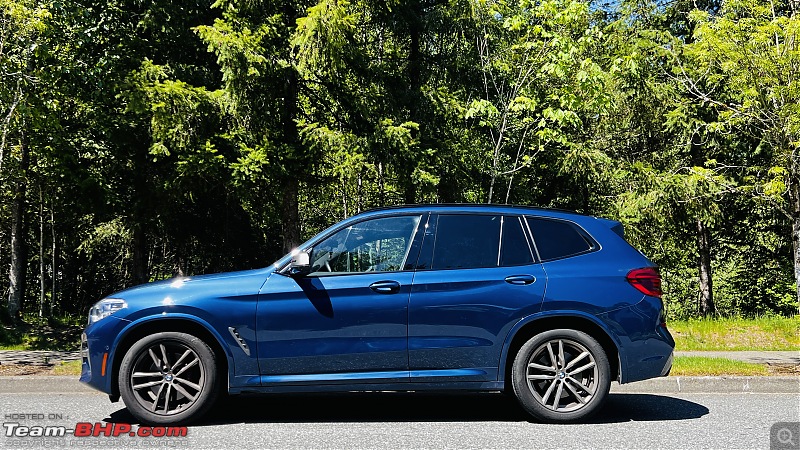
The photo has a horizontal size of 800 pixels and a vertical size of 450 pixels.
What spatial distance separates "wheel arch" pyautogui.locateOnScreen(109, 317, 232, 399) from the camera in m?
6.55

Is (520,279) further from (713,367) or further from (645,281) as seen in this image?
(713,367)

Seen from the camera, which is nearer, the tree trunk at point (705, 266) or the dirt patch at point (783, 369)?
the dirt patch at point (783, 369)

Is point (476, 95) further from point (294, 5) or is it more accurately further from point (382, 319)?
point (382, 319)

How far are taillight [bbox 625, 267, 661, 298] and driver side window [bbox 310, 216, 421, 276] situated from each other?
1.91m

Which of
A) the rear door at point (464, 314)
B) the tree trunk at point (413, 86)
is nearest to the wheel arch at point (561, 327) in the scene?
the rear door at point (464, 314)

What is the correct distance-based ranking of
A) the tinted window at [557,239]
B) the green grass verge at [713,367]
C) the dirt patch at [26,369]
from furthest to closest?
the dirt patch at [26,369]
the green grass verge at [713,367]
the tinted window at [557,239]

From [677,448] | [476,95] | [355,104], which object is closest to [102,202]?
[355,104]

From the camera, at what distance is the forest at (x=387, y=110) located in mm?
11789

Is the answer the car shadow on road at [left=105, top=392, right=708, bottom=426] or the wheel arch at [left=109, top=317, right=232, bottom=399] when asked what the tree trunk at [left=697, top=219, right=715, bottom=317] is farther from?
the wheel arch at [left=109, top=317, right=232, bottom=399]

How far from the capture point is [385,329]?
651cm

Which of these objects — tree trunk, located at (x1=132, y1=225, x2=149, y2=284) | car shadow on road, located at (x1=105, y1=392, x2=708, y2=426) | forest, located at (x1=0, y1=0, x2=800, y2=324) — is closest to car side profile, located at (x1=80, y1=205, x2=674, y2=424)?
car shadow on road, located at (x1=105, y1=392, x2=708, y2=426)

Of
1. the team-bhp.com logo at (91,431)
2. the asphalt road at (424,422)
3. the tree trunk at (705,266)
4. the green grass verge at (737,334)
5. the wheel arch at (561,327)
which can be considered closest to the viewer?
the asphalt road at (424,422)

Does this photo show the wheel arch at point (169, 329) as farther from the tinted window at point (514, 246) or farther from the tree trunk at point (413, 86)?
the tree trunk at point (413, 86)

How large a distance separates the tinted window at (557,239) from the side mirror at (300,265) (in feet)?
6.61
